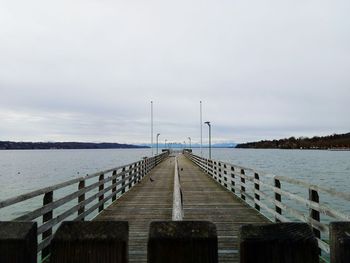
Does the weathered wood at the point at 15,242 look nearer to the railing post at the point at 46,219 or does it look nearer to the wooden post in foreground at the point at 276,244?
the wooden post in foreground at the point at 276,244

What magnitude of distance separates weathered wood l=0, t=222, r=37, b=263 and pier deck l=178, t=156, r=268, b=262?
16.4 ft

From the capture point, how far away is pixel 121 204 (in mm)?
12422

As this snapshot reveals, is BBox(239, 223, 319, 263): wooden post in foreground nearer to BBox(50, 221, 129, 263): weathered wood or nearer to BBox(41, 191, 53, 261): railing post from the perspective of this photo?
BBox(50, 221, 129, 263): weathered wood

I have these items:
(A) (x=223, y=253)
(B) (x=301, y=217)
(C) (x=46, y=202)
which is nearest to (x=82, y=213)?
(C) (x=46, y=202)

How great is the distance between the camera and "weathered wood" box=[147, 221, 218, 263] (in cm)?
182

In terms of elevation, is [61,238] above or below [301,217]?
above

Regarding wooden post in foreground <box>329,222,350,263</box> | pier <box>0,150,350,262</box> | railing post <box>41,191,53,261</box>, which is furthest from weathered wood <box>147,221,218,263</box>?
railing post <box>41,191,53,261</box>

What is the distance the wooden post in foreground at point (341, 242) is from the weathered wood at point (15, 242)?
1547 millimetres

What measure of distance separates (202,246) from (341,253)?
0.70 meters

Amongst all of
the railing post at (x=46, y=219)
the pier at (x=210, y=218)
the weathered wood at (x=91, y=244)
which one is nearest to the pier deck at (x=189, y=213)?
the pier at (x=210, y=218)

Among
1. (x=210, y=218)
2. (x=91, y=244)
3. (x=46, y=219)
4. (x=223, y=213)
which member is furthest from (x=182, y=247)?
(x=223, y=213)

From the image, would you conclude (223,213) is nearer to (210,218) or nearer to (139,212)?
(210,218)

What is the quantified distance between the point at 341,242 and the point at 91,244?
126 centimetres

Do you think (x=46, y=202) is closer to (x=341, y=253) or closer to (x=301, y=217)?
(x=301, y=217)
